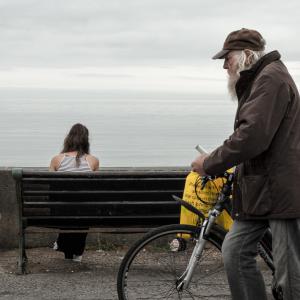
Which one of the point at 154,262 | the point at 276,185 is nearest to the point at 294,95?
the point at 276,185

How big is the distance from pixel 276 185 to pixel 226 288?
1721mm

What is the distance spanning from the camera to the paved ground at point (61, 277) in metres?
5.78

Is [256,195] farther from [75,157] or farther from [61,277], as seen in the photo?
[75,157]

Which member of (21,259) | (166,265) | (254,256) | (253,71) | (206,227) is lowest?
(21,259)

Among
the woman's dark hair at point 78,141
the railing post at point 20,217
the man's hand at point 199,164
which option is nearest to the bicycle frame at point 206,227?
the man's hand at point 199,164

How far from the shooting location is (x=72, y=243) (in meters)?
6.79

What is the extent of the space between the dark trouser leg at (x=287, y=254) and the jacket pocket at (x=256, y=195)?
0.34 ft

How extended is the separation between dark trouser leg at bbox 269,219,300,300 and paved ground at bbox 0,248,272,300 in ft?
2.59

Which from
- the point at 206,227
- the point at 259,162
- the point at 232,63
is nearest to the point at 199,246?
the point at 206,227

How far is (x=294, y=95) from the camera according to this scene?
14.0 feet

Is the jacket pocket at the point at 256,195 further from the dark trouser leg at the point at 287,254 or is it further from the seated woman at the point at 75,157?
the seated woman at the point at 75,157

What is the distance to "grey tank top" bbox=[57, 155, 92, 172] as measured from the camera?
7.28 metres

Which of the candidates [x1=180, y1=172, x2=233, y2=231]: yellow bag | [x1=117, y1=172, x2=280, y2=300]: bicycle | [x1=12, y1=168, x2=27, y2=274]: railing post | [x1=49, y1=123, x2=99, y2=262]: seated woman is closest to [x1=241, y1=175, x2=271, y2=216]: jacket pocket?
[x1=117, y1=172, x2=280, y2=300]: bicycle

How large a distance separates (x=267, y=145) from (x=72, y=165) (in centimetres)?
338
